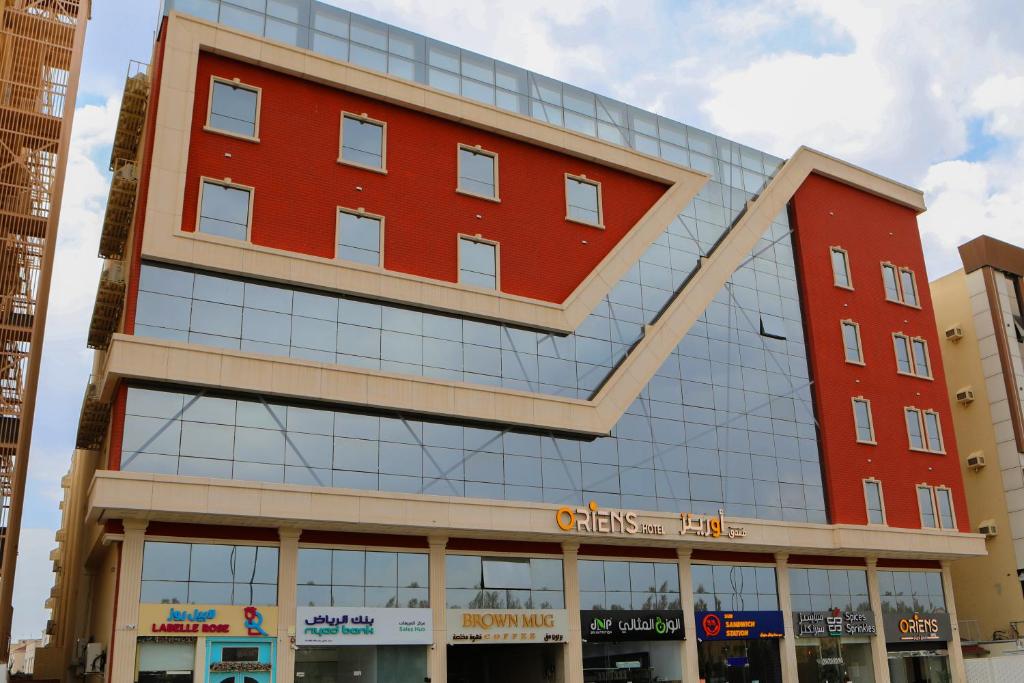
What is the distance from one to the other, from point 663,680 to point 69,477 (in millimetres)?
55663

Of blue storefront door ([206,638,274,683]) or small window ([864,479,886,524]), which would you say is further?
small window ([864,479,886,524])

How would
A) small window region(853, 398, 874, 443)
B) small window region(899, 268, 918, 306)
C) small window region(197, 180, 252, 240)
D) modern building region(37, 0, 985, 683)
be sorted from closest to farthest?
modern building region(37, 0, 985, 683), small window region(197, 180, 252, 240), small window region(853, 398, 874, 443), small window region(899, 268, 918, 306)

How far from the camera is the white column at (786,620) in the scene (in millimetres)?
43156

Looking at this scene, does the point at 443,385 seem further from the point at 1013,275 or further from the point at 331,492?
the point at 1013,275

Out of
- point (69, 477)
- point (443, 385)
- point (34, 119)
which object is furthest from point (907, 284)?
point (69, 477)

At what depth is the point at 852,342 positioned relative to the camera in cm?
4975

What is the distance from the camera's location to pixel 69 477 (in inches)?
3056

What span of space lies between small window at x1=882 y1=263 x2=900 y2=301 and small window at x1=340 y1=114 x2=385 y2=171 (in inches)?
1140

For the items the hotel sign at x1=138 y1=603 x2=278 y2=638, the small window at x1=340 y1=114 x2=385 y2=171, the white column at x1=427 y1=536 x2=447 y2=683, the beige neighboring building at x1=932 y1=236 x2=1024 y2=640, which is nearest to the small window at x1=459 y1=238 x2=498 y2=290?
the small window at x1=340 y1=114 x2=385 y2=171

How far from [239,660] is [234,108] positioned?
19270 mm

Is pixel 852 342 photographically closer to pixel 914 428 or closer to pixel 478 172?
pixel 914 428

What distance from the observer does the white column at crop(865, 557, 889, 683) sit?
46125mm

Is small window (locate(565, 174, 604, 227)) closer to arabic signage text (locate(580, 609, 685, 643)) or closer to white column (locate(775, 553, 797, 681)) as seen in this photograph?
arabic signage text (locate(580, 609, 685, 643))

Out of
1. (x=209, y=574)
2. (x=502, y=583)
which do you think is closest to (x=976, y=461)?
(x=502, y=583)
